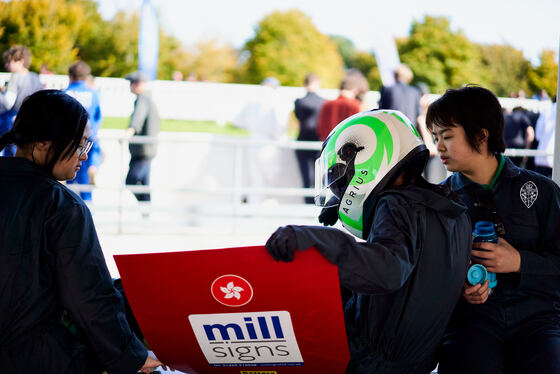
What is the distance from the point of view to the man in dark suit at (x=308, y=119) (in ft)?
23.5

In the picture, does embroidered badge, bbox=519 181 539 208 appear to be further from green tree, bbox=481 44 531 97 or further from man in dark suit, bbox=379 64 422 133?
green tree, bbox=481 44 531 97

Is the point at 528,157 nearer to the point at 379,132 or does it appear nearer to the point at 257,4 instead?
the point at 379,132

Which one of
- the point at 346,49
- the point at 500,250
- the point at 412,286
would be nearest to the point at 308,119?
the point at 500,250

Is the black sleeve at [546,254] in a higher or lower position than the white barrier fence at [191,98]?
higher

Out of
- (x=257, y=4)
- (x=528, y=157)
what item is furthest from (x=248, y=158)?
(x=257, y=4)

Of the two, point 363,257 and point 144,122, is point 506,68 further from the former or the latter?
point 363,257

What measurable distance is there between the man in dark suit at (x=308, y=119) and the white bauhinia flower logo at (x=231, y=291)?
5.53 m

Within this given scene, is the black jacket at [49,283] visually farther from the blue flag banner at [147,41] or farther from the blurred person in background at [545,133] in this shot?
the blue flag banner at [147,41]

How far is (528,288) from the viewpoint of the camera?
6.70ft

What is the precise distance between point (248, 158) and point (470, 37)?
66.0 feet

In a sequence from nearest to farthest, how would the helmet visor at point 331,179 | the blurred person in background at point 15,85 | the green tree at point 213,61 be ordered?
the helmet visor at point 331,179 → the blurred person in background at point 15,85 → the green tree at point 213,61

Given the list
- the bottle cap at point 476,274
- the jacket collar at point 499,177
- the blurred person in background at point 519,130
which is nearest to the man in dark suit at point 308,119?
the blurred person in background at point 519,130

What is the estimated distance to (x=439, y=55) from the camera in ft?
82.5

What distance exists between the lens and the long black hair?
5.91ft
